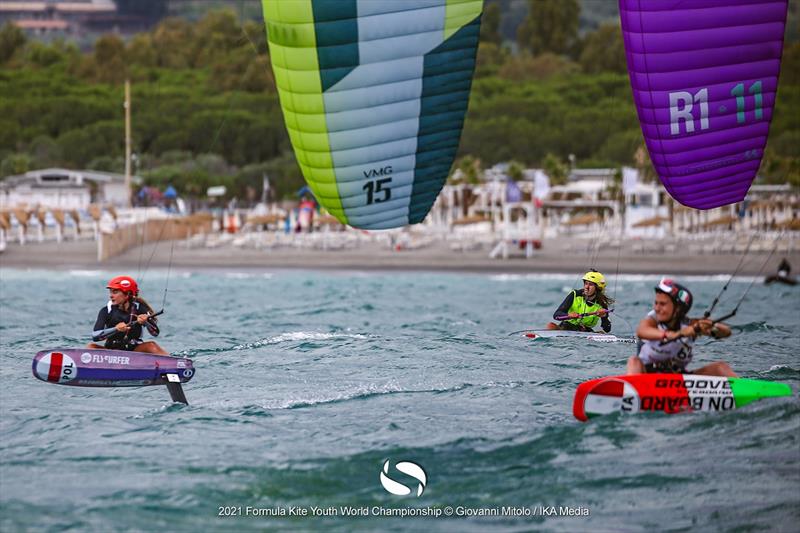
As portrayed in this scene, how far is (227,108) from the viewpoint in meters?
89.2

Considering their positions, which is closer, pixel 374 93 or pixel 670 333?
pixel 670 333

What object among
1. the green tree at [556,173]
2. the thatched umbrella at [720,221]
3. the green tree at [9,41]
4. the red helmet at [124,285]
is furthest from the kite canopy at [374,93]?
the green tree at [9,41]

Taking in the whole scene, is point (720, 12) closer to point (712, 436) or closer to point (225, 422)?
point (712, 436)

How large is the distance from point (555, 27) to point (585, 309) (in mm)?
116356

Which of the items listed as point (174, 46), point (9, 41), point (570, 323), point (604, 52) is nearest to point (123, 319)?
point (570, 323)

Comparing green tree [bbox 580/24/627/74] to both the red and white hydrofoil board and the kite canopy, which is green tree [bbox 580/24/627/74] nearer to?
the kite canopy

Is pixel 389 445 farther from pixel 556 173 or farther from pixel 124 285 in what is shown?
pixel 556 173

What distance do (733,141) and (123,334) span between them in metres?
7.67

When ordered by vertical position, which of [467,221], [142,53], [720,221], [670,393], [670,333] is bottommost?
[670,393]

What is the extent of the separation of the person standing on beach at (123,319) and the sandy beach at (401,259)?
17826mm

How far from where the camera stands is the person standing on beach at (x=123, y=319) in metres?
13.9

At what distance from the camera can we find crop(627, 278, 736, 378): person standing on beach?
1180 centimetres

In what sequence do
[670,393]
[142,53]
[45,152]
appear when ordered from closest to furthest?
[670,393]
[45,152]
[142,53]

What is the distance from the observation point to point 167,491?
10.9 meters
